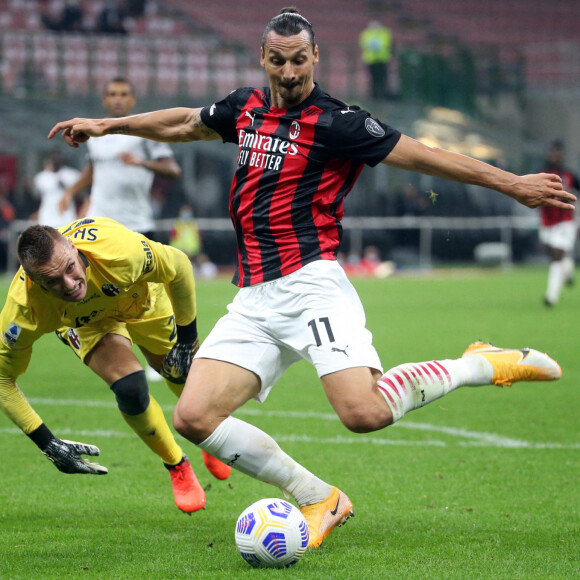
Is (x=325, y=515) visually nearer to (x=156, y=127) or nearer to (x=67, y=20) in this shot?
(x=156, y=127)

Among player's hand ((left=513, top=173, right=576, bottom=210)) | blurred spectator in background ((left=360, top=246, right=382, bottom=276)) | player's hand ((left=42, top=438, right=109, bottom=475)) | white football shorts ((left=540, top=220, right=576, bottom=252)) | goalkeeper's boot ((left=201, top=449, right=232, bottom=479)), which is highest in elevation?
player's hand ((left=513, top=173, right=576, bottom=210))

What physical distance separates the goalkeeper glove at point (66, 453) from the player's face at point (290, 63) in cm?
196

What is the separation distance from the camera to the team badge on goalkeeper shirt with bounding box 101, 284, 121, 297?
4859 millimetres

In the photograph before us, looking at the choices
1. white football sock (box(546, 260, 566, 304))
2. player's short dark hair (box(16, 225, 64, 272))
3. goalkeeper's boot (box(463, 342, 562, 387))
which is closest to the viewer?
player's short dark hair (box(16, 225, 64, 272))

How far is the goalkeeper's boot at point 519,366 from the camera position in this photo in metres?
4.76

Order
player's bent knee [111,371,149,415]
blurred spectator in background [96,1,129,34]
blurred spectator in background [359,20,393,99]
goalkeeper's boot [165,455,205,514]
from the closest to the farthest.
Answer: goalkeeper's boot [165,455,205,514]
player's bent knee [111,371,149,415]
blurred spectator in background [96,1,129,34]
blurred spectator in background [359,20,393,99]

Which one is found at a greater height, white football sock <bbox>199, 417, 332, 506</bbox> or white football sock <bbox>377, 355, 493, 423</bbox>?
white football sock <bbox>377, 355, 493, 423</bbox>

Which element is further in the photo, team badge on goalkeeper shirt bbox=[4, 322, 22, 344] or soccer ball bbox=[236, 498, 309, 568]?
team badge on goalkeeper shirt bbox=[4, 322, 22, 344]

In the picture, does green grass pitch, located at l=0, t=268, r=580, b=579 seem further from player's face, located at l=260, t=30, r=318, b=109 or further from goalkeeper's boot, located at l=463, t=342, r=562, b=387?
player's face, located at l=260, t=30, r=318, b=109

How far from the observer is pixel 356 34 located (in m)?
33.8

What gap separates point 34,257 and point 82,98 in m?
22.1

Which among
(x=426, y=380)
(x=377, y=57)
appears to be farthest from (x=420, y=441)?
(x=377, y=57)

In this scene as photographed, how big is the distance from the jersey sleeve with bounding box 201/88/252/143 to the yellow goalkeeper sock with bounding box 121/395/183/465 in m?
1.50

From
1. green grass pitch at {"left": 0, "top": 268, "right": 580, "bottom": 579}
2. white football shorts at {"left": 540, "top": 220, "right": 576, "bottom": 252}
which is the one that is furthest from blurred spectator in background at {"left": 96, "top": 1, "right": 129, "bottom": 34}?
green grass pitch at {"left": 0, "top": 268, "right": 580, "bottom": 579}
